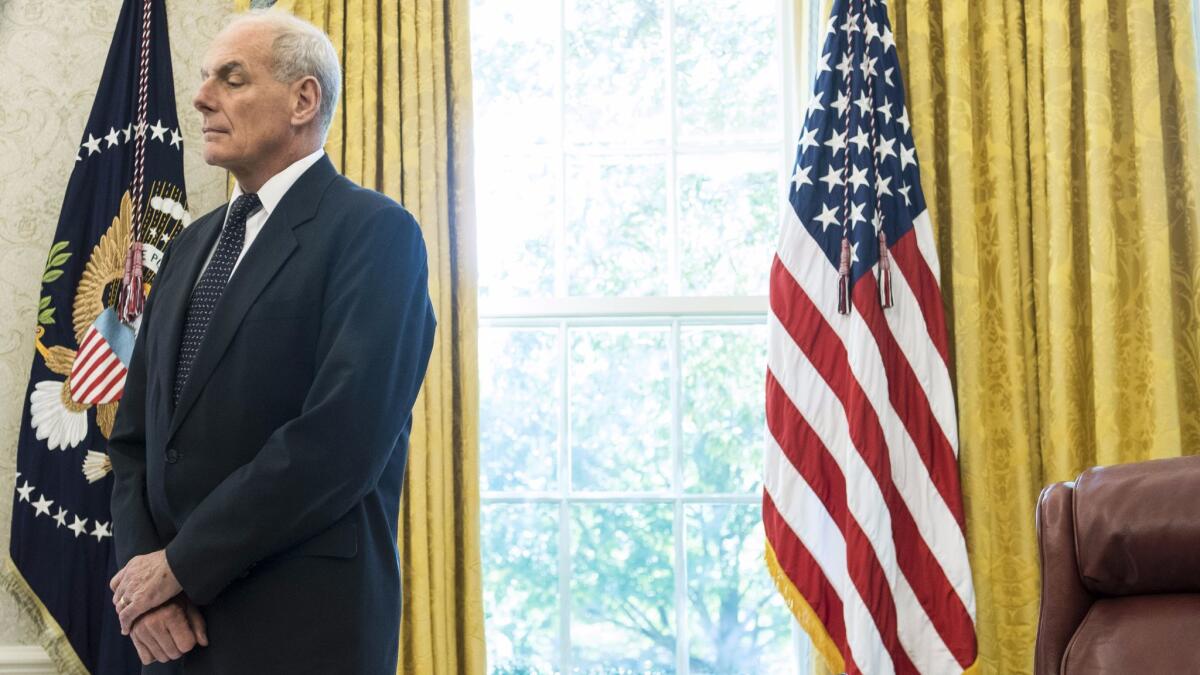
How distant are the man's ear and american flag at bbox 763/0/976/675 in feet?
4.44

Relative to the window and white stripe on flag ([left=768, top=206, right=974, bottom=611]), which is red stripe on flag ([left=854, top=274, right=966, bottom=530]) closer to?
white stripe on flag ([left=768, top=206, right=974, bottom=611])

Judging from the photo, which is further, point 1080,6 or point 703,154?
point 703,154

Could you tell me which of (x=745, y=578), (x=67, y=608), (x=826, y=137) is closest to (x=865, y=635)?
(x=745, y=578)

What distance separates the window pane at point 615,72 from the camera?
3.23m

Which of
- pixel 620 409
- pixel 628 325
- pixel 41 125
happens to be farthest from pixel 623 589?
pixel 41 125

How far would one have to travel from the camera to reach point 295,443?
4.88 ft

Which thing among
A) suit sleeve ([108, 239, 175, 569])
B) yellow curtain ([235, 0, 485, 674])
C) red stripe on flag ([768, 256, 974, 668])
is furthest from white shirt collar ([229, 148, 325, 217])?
red stripe on flag ([768, 256, 974, 668])

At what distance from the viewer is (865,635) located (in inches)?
102

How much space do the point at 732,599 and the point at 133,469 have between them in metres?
1.73

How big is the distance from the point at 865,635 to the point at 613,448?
0.85m

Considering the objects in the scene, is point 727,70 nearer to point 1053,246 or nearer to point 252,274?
point 1053,246

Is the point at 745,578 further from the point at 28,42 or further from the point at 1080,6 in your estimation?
the point at 28,42

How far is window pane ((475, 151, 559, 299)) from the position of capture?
3188mm

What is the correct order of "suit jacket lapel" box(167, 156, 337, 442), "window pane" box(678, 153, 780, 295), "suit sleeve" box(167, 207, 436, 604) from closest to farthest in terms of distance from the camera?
"suit sleeve" box(167, 207, 436, 604) → "suit jacket lapel" box(167, 156, 337, 442) → "window pane" box(678, 153, 780, 295)
